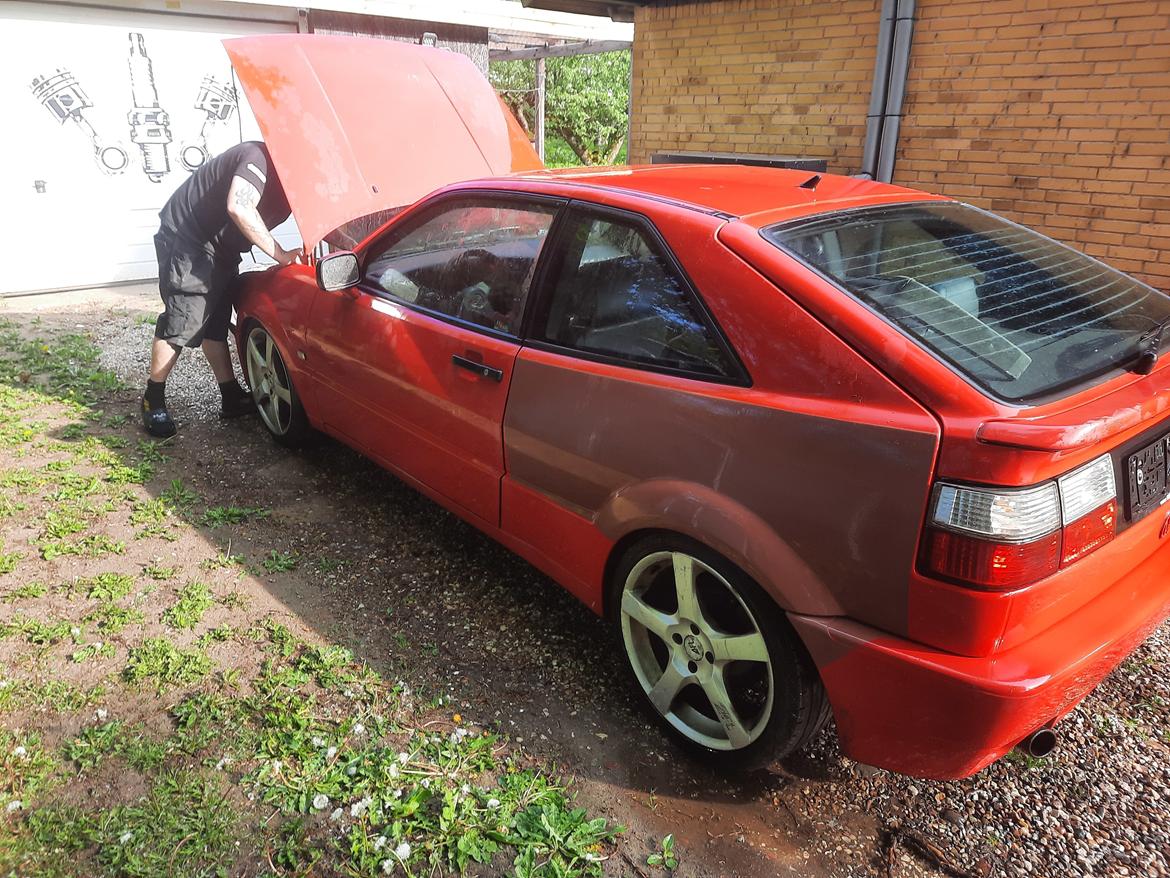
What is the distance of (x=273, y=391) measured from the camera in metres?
4.53

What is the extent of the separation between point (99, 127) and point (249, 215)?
5702 mm

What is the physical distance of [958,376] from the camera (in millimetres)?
1817

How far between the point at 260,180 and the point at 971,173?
5175mm

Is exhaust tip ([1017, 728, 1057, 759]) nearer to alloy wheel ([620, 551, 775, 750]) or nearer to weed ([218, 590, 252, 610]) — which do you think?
alloy wheel ([620, 551, 775, 750])

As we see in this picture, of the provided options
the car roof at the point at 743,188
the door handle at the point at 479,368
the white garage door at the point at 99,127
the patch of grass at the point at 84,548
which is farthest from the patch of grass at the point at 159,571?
the white garage door at the point at 99,127

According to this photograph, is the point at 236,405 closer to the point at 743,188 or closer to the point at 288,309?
the point at 288,309

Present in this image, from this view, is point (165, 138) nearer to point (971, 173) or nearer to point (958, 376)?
point (971, 173)

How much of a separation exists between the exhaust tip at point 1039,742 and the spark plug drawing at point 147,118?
32.4 ft

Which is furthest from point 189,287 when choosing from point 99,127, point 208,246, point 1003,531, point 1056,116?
point 1056,116

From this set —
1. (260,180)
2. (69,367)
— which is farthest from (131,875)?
(69,367)

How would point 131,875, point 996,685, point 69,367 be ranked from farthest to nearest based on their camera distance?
point 69,367
point 131,875
point 996,685

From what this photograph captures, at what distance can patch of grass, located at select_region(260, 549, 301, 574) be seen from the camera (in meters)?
3.43

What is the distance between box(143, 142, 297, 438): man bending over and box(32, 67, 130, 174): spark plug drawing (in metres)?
5.02

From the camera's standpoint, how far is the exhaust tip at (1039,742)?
1.96 meters
